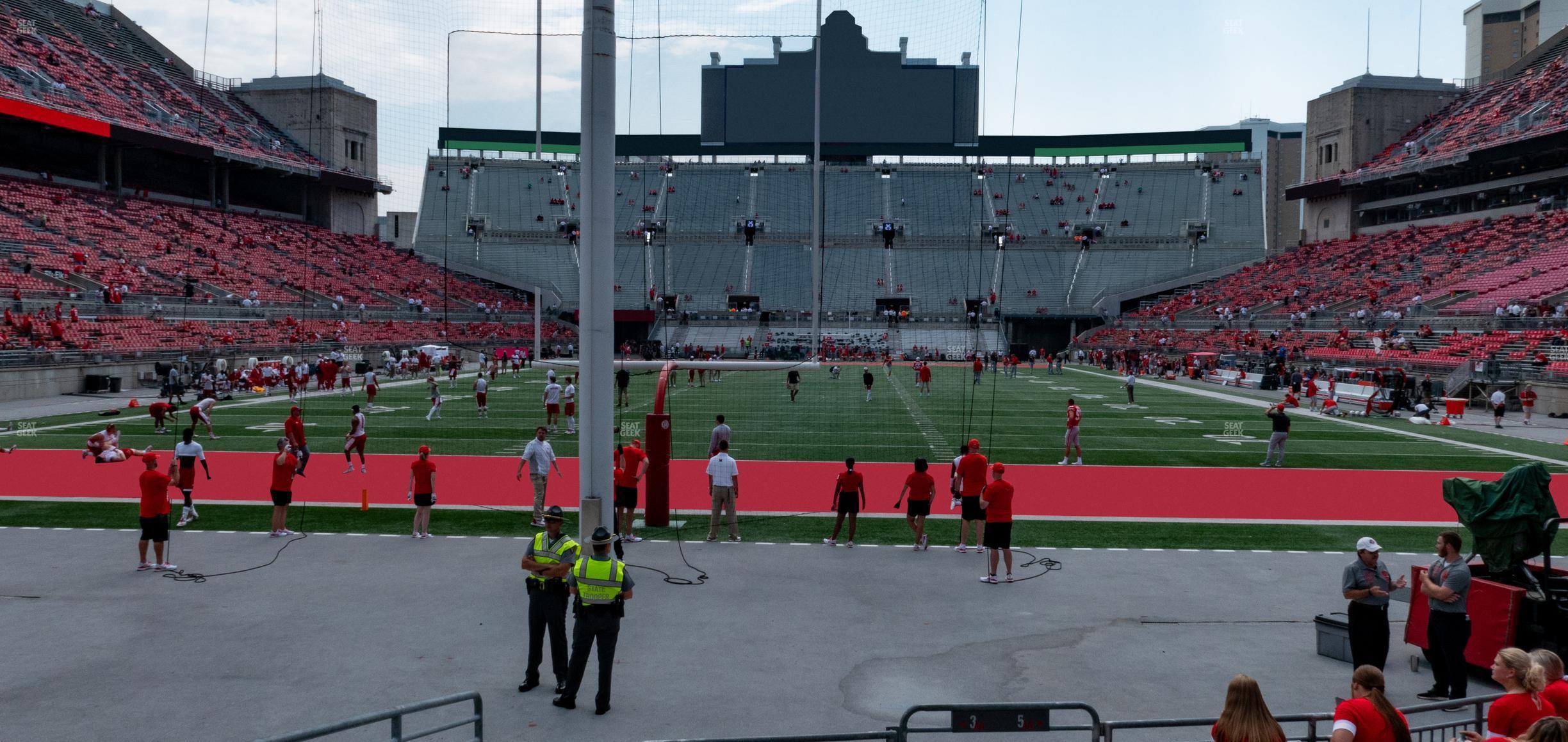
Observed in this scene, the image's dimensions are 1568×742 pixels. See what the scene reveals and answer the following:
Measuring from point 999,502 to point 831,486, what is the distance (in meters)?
6.87

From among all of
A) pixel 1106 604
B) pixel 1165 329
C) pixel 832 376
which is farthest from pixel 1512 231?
pixel 1106 604

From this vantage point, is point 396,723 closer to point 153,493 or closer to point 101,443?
point 153,493

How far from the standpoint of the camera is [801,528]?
13.9 m

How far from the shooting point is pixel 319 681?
769cm

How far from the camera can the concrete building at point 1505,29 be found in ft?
242

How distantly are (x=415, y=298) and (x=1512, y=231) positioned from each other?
209 ft

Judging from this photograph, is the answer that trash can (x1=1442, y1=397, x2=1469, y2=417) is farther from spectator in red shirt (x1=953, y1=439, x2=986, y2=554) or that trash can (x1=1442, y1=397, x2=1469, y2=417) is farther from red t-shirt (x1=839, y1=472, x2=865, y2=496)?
red t-shirt (x1=839, y1=472, x2=865, y2=496)

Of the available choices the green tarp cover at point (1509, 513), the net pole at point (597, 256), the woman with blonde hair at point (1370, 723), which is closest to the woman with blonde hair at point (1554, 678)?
the woman with blonde hair at point (1370, 723)

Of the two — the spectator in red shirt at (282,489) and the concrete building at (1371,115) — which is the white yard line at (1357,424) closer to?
the spectator in red shirt at (282,489)

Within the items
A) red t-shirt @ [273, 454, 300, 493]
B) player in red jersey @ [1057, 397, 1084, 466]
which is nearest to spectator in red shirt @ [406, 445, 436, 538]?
red t-shirt @ [273, 454, 300, 493]

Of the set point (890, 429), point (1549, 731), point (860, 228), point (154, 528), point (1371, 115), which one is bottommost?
point (890, 429)

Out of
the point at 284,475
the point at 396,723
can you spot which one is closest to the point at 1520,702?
the point at 396,723

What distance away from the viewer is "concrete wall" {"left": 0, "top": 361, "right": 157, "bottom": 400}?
30.2 metres

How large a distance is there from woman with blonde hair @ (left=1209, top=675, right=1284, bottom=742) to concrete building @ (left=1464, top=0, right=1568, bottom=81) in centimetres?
8804
